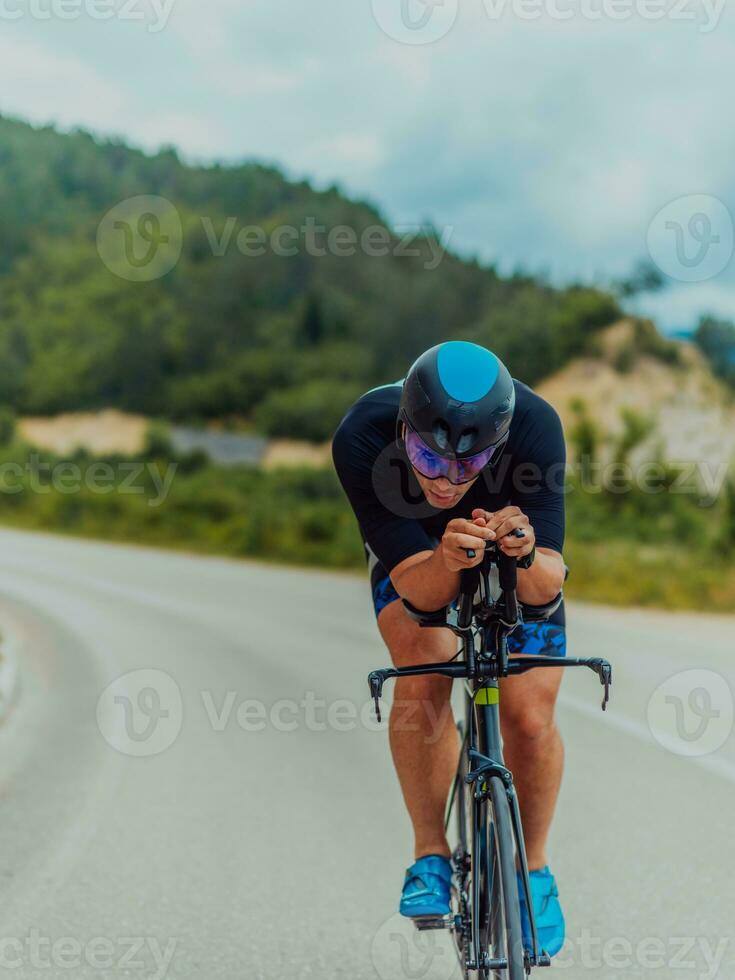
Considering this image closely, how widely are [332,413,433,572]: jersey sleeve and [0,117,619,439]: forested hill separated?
185ft

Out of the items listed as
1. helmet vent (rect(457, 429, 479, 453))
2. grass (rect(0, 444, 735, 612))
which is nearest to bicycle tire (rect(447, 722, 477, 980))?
helmet vent (rect(457, 429, 479, 453))

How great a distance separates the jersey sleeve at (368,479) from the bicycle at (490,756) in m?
0.24

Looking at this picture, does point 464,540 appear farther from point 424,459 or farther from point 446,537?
point 424,459

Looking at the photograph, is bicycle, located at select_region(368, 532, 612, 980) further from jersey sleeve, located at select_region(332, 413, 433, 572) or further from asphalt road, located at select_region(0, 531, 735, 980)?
asphalt road, located at select_region(0, 531, 735, 980)

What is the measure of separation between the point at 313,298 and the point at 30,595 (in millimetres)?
67334

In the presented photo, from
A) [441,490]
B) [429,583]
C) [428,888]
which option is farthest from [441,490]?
[428,888]

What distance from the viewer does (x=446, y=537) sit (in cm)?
253

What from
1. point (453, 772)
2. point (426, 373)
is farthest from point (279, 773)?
point (426, 373)

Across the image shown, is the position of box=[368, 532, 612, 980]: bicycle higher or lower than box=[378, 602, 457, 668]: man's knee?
lower

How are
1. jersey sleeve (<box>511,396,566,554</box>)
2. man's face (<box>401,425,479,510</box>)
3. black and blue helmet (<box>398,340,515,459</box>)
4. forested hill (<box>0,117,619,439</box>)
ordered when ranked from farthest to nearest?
1. forested hill (<box>0,117,619,439</box>)
2. jersey sleeve (<box>511,396,566,554</box>)
3. man's face (<box>401,425,479,510</box>)
4. black and blue helmet (<box>398,340,515,459</box>)

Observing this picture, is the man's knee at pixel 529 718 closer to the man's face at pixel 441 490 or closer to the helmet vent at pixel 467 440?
the man's face at pixel 441 490

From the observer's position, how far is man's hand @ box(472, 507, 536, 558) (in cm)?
251

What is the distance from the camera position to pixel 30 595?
1683 centimetres

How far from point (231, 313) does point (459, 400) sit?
8397 cm
